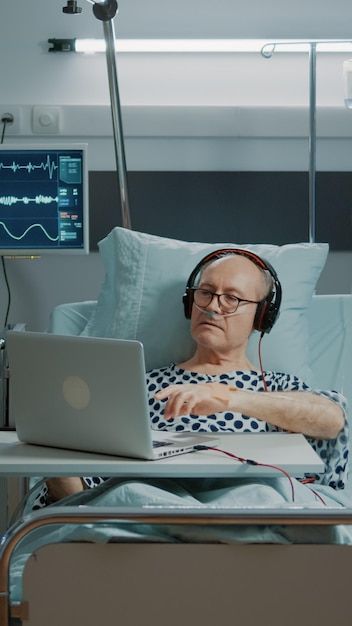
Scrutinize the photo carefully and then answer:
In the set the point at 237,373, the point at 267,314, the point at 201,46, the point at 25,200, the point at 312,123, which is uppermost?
the point at 201,46

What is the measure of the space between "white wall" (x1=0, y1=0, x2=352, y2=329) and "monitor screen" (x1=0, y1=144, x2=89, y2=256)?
0.40 meters

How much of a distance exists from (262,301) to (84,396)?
2.54ft

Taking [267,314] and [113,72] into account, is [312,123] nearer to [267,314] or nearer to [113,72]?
[113,72]

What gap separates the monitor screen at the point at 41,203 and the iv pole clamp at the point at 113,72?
143mm

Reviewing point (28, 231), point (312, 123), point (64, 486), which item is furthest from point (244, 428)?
point (312, 123)

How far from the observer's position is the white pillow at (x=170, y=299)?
2.55 meters

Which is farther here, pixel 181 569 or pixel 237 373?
pixel 237 373

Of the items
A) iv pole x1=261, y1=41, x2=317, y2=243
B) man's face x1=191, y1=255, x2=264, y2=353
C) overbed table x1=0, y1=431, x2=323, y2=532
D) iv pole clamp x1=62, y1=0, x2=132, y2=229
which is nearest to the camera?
overbed table x1=0, y1=431, x2=323, y2=532

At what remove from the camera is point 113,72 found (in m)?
3.15

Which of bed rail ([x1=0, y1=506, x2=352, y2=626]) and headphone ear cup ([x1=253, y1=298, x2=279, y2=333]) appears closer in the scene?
bed rail ([x1=0, y1=506, x2=352, y2=626])

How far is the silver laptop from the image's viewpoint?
1660 millimetres

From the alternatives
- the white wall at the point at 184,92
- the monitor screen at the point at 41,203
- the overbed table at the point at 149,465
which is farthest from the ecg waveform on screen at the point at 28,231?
the overbed table at the point at 149,465

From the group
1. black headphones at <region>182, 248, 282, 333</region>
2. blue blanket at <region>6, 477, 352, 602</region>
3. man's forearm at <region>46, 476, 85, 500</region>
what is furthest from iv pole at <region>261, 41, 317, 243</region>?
man's forearm at <region>46, 476, 85, 500</region>

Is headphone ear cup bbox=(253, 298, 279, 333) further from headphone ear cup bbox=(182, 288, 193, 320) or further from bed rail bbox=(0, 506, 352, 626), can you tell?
bed rail bbox=(0, 506, 352, 626)
